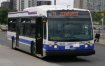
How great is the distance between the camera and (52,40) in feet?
61.1

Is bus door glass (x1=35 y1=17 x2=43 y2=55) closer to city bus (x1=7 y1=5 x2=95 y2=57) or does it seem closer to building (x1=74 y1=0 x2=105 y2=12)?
city bus (x1=7 y1=5 x2=95 y2=57)

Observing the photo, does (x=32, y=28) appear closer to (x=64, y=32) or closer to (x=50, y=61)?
(x=50, y=61)

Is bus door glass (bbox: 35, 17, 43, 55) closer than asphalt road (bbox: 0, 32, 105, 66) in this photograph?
No

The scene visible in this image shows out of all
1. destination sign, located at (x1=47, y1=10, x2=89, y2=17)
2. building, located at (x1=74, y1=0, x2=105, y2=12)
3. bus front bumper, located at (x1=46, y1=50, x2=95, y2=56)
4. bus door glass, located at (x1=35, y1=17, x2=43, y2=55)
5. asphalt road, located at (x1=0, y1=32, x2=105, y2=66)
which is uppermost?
building, located at (x1=74, y1=0, x2=105, y2=12)

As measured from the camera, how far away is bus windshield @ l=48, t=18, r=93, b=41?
61.5 feet

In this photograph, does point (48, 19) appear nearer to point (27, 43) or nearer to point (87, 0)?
point (27, 43)

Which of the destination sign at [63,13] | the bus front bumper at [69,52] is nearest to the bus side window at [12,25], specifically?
the destination sign at [63,13]

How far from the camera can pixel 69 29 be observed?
18906mm

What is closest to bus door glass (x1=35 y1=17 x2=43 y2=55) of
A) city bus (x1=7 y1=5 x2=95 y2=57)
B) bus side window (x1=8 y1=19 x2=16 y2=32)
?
city bus (x1=7 y1=5 x2=95 y2=57)

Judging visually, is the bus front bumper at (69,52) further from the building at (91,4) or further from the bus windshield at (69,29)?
the building at (91,4)

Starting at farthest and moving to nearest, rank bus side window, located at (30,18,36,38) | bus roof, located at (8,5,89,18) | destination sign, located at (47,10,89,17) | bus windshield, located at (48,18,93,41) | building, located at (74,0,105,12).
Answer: building, located at (74,0,105,12), bus side window, located at (30,18,36,38), bus roof, located at (8,5,89,18), destination sign, located at (47,10,89,17), bus windshield, located at (48,18,93,41)

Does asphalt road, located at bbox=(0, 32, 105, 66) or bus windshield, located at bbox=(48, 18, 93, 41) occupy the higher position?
bus windshield, located at bbox=(48, 18, 93, 41)

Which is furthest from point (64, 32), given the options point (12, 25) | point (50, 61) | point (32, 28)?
point (12, 25)

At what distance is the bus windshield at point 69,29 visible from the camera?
1875cm
